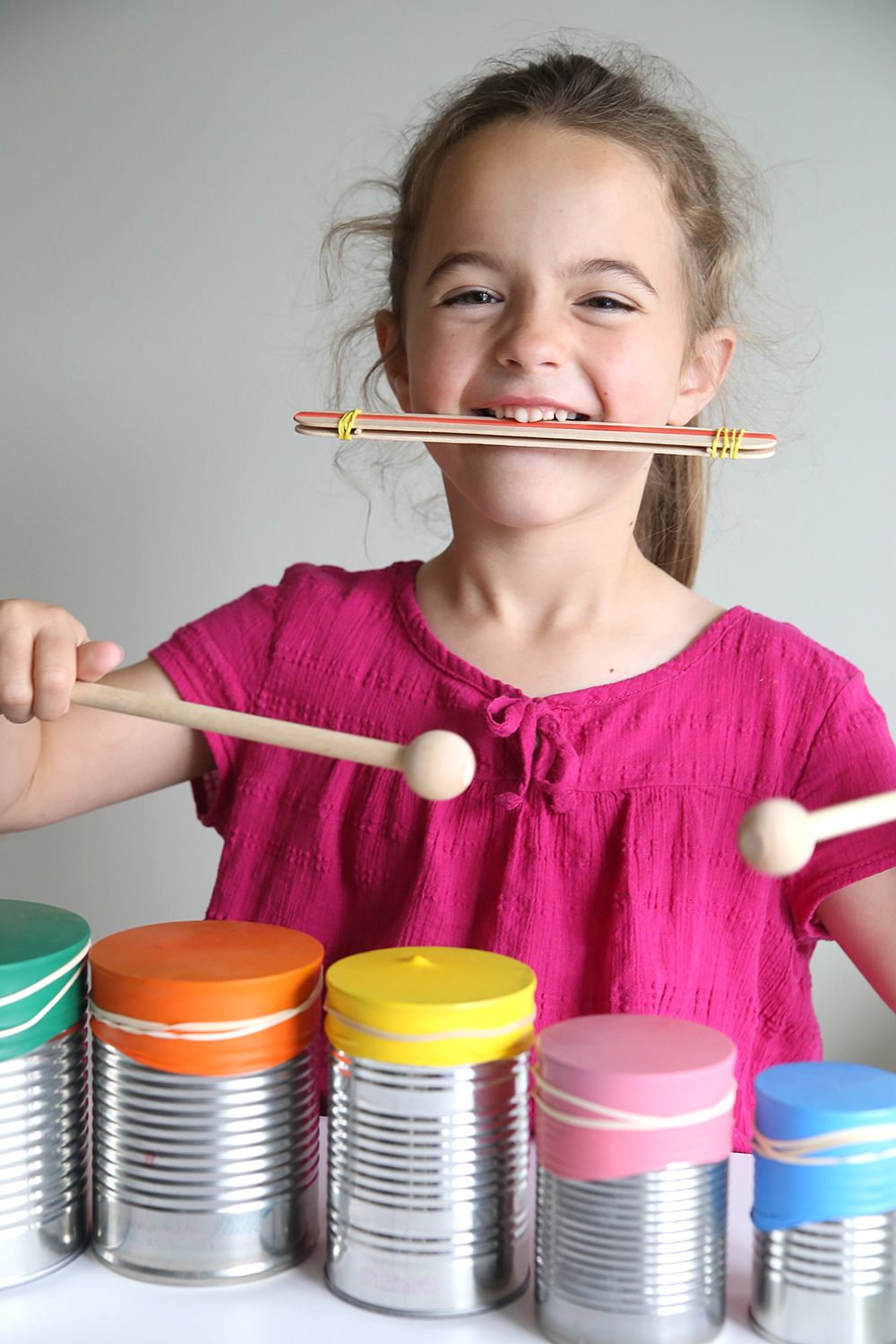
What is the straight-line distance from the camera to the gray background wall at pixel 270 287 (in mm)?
1202

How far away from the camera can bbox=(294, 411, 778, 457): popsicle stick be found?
2.17ft

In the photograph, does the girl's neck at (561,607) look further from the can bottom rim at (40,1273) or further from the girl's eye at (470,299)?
the can bottom rim at (40,1273)

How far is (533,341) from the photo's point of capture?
76 cm

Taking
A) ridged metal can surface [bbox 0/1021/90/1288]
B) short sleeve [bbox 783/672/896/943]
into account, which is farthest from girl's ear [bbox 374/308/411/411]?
ridged metal can surface [bbox 0/1021/90/1288]

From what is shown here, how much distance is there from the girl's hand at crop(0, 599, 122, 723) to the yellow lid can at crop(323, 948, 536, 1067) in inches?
7.9

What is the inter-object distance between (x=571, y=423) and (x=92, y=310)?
753mm

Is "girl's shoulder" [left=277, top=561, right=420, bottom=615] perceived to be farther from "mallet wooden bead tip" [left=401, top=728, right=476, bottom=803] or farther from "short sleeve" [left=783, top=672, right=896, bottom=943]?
"mallet wooden bead tip" [left=401, top=728, right=476, bottom=803]

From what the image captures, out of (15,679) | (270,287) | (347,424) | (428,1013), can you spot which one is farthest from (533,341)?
(270,287)

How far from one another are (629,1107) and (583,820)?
1.26 feet

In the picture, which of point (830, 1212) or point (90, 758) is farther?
point (90, 758)

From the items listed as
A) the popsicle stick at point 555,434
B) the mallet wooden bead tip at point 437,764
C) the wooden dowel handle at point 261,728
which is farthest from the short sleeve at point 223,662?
the mallet wooden bead tip at point 437,764

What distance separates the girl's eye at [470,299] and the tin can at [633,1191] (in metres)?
0.51

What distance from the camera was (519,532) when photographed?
0.85m

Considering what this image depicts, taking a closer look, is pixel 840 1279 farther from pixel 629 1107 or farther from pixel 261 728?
pixel 261 728
